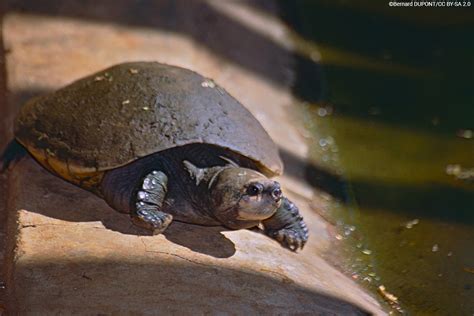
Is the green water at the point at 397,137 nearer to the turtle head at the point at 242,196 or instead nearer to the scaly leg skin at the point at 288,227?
the scaly leg skin at the point at 288,227

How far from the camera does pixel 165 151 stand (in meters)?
4.66

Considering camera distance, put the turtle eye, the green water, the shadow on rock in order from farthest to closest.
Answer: the green water, the turtle eye, the shadow on rock

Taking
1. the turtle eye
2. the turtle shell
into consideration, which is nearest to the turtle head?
the turtle eye

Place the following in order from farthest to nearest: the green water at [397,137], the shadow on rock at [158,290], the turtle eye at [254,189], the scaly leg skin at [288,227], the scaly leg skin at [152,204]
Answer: the green water at [397,137], the scaly leg skin at [288,227], the scaly leg skin at [152,204], the turtle eye at [254,189], the shadow on rock at [158,290]

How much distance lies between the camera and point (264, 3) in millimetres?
7855

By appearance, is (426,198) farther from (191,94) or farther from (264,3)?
(264,3)

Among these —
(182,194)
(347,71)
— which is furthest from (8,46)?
(347,71)

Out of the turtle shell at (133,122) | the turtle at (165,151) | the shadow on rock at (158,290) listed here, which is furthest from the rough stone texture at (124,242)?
the turtle shell at (133,122)

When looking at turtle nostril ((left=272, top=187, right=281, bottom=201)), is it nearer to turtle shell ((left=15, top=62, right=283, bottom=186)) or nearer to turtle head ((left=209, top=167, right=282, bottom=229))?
turtle head ((left=209, top=167, right=282, bottom=229))

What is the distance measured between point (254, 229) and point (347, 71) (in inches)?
102

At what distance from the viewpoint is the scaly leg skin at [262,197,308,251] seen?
4773 mm

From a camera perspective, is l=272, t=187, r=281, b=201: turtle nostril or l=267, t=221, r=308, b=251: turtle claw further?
l=267, t=221, r=308, b=251: turtle claw

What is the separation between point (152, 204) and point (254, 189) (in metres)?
0.51

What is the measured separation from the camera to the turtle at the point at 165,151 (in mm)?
4488
